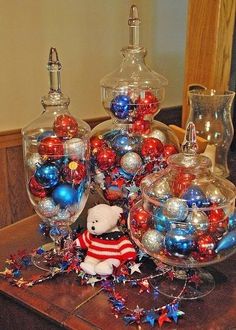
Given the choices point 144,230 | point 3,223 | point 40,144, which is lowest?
point 3,223

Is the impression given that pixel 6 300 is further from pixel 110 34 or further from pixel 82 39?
pixel 110 34

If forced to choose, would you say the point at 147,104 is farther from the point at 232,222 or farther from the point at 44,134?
the point at 232,222

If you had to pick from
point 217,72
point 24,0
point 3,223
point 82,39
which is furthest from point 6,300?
point 82,39

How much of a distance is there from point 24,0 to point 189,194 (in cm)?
126

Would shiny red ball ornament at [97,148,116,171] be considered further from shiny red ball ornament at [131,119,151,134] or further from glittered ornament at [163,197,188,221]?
glittered ornament at [163,197,188,221]

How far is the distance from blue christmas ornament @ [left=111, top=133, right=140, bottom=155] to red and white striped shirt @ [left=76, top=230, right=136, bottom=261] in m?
0.22

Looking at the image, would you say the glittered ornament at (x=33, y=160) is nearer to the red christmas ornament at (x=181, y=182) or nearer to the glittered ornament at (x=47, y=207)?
the glittered ornament at (x=47, y=207)

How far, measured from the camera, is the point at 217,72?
158 cm

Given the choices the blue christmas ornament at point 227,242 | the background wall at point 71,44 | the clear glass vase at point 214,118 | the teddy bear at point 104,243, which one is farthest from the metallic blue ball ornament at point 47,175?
the background wall at point 71,44

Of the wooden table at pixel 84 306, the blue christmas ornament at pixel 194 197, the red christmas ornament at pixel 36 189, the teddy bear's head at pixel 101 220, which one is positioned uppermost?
the blue christmas ornament at pixel 194 197

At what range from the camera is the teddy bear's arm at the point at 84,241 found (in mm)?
897

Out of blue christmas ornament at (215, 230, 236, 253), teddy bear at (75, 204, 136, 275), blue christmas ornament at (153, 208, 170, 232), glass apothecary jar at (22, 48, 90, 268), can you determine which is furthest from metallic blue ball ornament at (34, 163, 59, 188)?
blue christmas ornament at (215, 230, 236, 253)

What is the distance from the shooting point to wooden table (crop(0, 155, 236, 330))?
727 mm

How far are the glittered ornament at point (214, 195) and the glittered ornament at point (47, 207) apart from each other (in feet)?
1.00
